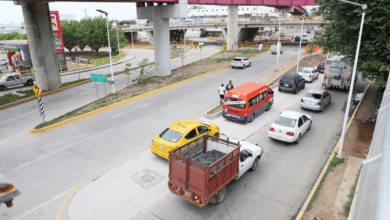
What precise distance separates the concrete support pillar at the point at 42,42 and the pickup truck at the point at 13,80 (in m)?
4.60

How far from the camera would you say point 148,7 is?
29016 mm

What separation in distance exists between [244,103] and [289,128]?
→ 3401mm

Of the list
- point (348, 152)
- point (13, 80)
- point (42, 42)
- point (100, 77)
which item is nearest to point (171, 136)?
point (348, 152)

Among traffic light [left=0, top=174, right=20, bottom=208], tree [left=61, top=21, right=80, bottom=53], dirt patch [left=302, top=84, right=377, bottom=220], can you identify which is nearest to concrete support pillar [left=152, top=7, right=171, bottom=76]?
dirt patch [left=302, top=84, right=377, bottom=220]

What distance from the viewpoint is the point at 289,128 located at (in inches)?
523

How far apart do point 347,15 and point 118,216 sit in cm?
1698

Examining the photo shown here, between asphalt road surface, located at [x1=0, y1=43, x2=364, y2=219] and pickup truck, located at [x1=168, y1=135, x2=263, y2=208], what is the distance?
0.68 metres

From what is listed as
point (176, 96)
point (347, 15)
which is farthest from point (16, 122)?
point (347, 15)

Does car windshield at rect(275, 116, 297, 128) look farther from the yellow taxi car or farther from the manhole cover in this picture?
the manhole cover

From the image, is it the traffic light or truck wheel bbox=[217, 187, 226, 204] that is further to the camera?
truck wheel bbox=[217, 187, 226, 204]

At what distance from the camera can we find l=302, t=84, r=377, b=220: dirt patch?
852 centimetres

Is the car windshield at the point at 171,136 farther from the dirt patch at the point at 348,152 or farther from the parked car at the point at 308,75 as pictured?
the parked car at the point at 308,75

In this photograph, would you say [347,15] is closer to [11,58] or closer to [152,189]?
[152,189]


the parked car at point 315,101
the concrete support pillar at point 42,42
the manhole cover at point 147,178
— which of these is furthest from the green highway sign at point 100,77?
the parked car at point 315,101
